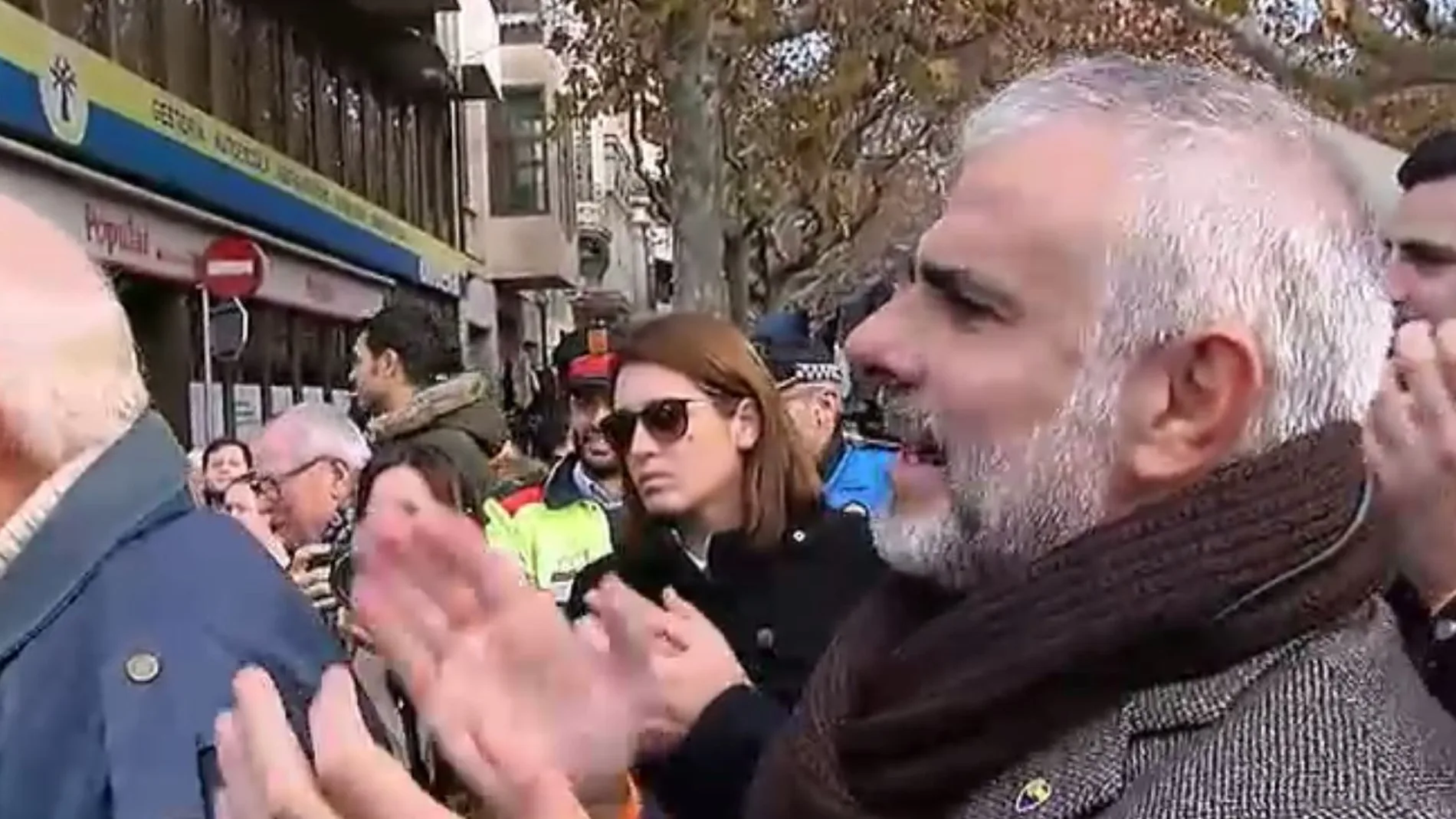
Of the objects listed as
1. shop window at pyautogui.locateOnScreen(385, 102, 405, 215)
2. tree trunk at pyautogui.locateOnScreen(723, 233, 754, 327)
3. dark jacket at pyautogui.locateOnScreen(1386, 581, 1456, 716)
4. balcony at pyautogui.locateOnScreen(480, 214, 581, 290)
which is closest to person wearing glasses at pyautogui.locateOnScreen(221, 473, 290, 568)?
dark jacket at pyautogui.locateOnScreen(1386, 581, 1456, 716)

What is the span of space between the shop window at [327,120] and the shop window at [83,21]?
1002 cm

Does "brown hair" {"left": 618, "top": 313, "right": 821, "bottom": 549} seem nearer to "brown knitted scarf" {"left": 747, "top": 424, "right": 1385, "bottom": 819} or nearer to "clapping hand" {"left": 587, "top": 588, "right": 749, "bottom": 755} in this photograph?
"clapping hand" {"left": 587, "top": 588, "right": 749, "bottom": 755}

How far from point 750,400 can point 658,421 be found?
17cm

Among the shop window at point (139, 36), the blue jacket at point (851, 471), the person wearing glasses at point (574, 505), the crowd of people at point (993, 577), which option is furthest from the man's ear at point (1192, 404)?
the shop window at point (139, 36)

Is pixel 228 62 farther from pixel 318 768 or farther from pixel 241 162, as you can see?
pixel 318 768

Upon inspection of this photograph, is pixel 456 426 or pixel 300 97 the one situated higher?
pixel 300 97

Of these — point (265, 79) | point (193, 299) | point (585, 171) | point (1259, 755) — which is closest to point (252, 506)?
point (1259, 755)

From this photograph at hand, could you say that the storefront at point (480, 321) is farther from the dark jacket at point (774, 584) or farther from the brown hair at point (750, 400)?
the dark jacket at point (774, 584)

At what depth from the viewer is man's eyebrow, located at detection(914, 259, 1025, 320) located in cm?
219

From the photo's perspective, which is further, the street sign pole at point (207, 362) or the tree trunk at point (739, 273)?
the tree trunk at point (739, 273)

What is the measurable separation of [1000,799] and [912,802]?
92 mm

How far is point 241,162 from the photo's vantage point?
22.9m

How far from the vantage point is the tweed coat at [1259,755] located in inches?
75.3

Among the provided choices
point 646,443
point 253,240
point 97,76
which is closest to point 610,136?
point 253,240
